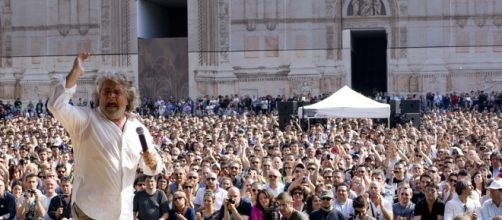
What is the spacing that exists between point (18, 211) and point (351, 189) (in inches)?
188

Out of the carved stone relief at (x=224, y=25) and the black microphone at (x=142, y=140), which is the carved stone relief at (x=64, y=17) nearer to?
the carved stone relief at (x=224, y=25)

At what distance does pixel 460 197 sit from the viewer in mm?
14898

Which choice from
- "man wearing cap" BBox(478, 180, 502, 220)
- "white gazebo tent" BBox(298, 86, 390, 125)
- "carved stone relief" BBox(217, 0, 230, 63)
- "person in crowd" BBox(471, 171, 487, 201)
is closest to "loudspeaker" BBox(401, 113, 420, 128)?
"white gazebo tent" BBox(298, 86, 390, 125)

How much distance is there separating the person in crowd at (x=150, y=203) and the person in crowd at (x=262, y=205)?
1.24 m

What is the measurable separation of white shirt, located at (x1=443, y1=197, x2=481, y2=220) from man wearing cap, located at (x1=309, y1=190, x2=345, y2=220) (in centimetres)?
141

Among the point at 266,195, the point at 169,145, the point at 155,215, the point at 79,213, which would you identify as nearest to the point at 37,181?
the point at 155,215

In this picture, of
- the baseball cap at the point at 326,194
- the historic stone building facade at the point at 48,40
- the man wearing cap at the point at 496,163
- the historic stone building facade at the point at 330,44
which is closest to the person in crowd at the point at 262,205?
the baseball cap at the point at 326,194

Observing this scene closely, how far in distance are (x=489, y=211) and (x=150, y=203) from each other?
4478mm

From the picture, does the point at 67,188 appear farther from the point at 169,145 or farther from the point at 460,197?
the point at 169,145

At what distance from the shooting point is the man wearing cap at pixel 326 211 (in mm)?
14164

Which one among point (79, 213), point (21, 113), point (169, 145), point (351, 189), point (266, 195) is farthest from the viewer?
point (21, 113)

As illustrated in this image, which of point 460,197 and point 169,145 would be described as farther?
point 169,145

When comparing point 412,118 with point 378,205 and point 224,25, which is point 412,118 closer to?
point 224,25

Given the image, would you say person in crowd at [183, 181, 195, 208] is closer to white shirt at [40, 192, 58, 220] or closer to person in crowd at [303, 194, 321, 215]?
person in crowd at [303, 194, 321, 215]
